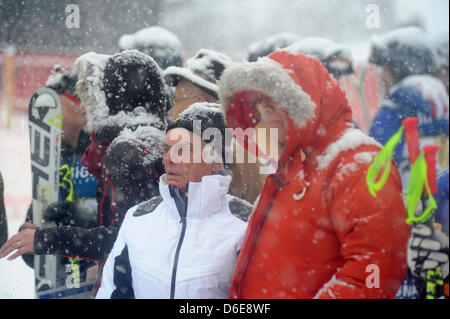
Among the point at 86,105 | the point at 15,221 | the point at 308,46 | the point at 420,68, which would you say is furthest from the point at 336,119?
the point at 15,221

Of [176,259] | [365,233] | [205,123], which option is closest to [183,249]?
[176,259]

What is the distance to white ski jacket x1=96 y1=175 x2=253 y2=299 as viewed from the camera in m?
1.25

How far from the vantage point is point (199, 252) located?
1.26m

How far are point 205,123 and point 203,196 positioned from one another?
24cm

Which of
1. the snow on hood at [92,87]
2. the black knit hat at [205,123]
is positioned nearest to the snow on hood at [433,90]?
the black knit hat at [205,123]

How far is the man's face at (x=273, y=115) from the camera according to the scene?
1.19 m

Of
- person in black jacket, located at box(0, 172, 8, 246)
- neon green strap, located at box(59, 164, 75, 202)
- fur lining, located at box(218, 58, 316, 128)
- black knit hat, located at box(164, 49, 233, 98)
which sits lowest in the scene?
person in black jacket, located at box(0, 172, 8, 246)

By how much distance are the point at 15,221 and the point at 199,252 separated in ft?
5.58

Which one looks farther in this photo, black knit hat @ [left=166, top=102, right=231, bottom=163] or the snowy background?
the snowy background

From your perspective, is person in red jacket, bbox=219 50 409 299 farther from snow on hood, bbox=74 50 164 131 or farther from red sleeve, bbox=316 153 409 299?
snow on hood, bbox=74 50 164 131

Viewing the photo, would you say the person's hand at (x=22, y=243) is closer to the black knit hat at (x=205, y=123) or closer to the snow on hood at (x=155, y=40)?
the black knit hat at (x=205, y=123)

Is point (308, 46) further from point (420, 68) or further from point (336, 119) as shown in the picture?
point (336, 119)

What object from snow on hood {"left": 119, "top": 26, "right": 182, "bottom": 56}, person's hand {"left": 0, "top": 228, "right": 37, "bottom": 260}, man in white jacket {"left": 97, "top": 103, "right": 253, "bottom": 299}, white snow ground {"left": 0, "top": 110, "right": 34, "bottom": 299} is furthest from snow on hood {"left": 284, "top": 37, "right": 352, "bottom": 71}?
white snow ground {"left": 0, "top": 110, "right": 34, "bottom": 299}

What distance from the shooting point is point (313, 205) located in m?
1.08
